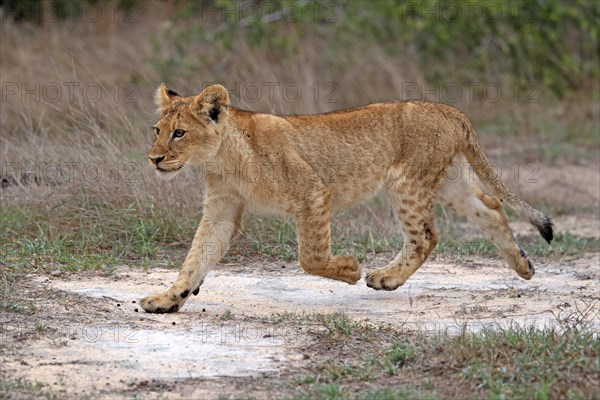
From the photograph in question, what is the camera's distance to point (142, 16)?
16344mm

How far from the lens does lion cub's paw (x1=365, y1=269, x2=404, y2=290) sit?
6.64 metres

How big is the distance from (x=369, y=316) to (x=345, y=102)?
7093 millimetres

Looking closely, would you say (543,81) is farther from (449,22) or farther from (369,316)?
(369,316)

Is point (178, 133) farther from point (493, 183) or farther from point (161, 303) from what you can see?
point (493, 183)

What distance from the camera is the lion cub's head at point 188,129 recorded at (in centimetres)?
603

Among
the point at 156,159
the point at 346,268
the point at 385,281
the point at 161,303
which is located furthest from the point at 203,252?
the point at 385,281

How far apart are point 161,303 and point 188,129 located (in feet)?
3.08

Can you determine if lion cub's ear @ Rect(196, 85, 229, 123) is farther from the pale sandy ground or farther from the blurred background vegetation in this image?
the blurred background vegetation

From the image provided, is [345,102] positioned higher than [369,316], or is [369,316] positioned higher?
[369,316]

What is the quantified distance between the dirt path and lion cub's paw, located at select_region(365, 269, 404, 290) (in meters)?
0.07

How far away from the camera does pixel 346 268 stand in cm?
625

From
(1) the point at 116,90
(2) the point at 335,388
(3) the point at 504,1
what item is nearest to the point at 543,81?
(3) the point at 504,1

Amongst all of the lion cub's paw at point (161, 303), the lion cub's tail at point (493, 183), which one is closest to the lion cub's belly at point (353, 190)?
the lion cub's tail at point (493, 183)

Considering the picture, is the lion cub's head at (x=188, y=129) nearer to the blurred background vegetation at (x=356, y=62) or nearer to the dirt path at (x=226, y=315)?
the dirt path at (x=226, y=315)
